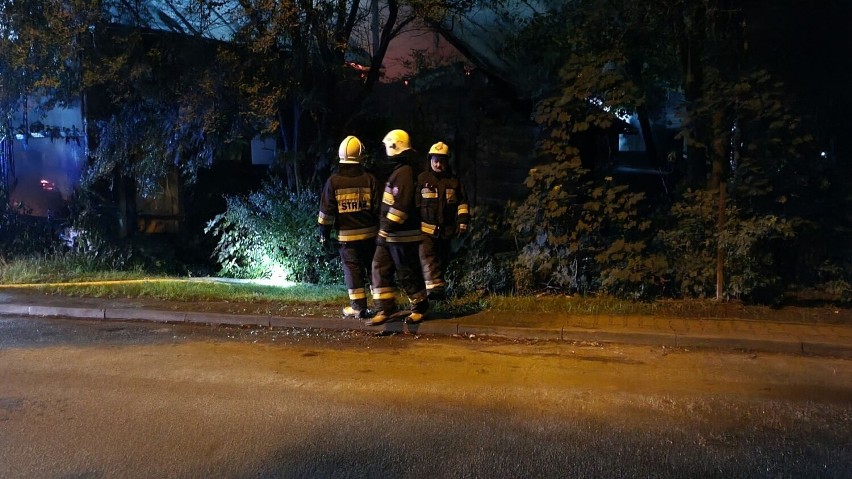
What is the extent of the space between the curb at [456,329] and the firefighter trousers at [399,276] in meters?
0.24

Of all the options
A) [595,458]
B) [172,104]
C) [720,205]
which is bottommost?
[595,458]

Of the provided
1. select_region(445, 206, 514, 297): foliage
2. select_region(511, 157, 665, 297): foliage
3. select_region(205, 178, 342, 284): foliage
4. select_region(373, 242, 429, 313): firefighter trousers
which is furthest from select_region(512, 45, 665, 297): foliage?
select_region(205, 178, 342, 284): foliage

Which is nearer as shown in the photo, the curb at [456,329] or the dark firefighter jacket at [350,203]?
the curb at [456,329]

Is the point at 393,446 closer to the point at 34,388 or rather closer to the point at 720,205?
the point at 34,388

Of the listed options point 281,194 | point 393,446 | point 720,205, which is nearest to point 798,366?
point 720,205

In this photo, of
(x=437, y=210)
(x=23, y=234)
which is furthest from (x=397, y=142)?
(x=23, y=234)

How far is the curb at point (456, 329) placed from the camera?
673cm

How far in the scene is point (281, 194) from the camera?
35.2 ft

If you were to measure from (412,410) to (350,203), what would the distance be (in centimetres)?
314

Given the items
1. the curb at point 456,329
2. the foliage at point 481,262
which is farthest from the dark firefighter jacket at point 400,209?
the foliage at point 481,262

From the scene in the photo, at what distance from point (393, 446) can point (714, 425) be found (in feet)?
7.27

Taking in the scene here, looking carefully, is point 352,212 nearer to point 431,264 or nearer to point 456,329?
point 431,264

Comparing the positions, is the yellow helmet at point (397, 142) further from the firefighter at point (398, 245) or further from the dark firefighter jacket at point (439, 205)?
the dark firefighter jacket at point (439, 205)

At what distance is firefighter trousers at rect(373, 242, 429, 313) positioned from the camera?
25.2ft
